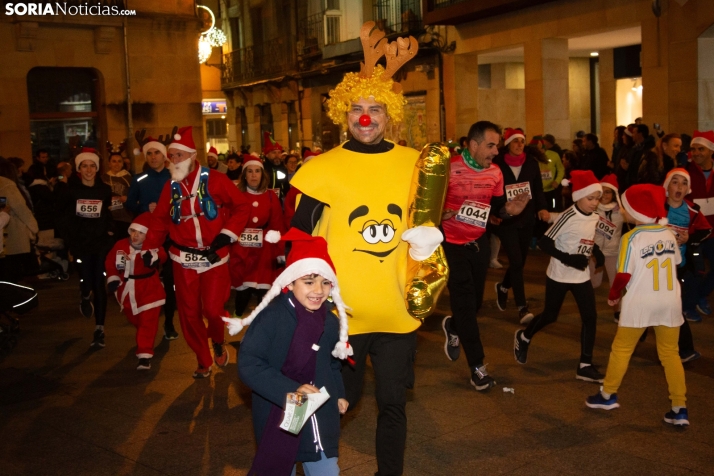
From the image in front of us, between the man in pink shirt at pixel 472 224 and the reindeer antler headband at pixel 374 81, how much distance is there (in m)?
2.14

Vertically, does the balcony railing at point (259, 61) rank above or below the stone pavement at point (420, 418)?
above

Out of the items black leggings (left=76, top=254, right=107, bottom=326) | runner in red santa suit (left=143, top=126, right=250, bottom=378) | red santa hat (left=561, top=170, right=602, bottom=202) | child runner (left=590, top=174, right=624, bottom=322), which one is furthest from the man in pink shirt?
black leggings (left=76, top=254, right=107, bottom=326)

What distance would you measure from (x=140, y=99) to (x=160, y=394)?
13991mm

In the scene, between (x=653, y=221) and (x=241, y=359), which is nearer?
(x=241, y=359)

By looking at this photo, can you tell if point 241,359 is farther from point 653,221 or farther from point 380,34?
point 653,221

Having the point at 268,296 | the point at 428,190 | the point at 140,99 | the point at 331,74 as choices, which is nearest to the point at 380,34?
the point at 428,190

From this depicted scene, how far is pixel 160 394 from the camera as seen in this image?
7.38 meters

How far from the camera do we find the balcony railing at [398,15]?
85.1ft

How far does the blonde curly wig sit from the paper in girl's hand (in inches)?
69.9

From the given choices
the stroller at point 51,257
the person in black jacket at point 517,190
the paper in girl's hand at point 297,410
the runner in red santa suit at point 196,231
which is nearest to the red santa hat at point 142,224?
the runner in red santa suit at point 196,231

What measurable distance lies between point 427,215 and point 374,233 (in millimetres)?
293

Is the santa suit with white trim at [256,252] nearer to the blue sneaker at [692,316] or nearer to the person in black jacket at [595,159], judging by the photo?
the blue sneaker at [692,316]

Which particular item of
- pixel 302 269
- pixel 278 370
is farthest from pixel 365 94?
pixel 278 370

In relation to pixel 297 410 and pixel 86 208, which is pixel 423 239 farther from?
pixel 86 208
